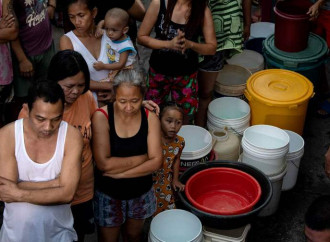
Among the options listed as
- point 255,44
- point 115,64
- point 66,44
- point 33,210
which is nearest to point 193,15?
point 115,64

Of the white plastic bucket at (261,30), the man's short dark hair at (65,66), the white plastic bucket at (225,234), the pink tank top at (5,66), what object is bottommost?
the white plastic bucket at (225,234)

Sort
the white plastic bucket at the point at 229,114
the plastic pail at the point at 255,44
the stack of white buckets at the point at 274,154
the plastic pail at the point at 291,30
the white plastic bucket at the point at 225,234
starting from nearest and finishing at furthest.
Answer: the white plastic bucket at the point at 225,234, the stack of white buckets at the point at 274,154, the white plastic bucket at the point at 229,114, the plastic pail at the point at 291,30, the plastic pail at the point at 255,44

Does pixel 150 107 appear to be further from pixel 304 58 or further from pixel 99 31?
pixel 304 58

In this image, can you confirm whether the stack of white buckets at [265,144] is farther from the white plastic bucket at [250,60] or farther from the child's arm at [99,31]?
the child's arm at [99,31]

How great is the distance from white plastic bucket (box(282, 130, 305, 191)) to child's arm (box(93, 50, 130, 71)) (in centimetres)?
175

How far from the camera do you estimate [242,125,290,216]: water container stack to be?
4.62 meters

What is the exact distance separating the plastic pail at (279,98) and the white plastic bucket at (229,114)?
0.40ft

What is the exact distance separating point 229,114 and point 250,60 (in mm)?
1202

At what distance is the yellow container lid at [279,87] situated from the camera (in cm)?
511

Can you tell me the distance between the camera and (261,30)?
22.4 feet

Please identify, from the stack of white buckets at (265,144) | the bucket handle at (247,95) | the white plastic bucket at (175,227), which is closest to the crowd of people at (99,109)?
the white plastic bucket at (175,227)

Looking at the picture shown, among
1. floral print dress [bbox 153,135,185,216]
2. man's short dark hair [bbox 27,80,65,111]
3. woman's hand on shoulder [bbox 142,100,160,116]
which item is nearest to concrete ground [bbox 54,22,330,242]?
floral print dress [bbox 153,135,185,216]

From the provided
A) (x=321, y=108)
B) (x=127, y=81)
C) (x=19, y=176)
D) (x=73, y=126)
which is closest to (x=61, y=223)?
(x=19, y=176)

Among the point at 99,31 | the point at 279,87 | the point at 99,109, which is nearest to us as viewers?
the point at 99,109
